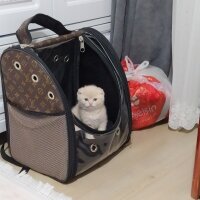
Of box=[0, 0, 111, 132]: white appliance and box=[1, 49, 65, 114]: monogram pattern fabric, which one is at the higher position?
box=[0, 0, 111, 132]: white appliance

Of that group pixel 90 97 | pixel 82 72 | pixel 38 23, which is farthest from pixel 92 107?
pixel 38 23

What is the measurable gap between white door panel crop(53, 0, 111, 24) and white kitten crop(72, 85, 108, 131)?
0.32 metres

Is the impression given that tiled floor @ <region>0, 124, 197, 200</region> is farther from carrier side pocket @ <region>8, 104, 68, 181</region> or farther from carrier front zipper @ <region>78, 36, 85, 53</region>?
carrier front zipper @ <region>78, 36, 85, 53</region>

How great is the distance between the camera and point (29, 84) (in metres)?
1.15

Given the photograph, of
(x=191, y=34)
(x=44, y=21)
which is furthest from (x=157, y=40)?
(x=44, y=21)

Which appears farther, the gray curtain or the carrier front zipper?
the gray curtain

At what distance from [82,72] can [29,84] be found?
370mm

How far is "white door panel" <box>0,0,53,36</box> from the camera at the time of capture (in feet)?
4.19

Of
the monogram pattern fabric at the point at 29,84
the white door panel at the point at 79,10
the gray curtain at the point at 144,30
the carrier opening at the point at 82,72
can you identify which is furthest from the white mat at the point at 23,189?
the gray curtain at the point at 144,30

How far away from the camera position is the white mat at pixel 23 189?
1091 millimetres

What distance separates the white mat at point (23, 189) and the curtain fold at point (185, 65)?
64 centimetres

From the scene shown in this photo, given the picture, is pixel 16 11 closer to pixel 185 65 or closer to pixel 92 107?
→ pixel 92 107

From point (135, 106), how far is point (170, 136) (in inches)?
7.6

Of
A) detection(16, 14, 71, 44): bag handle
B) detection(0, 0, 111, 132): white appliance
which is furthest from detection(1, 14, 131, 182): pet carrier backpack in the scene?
detection(0, 0, 111, 132): white appliance
